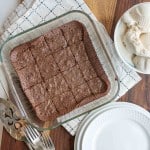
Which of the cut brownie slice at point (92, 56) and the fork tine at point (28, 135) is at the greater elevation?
the cut brownie slice at point (92, 56)

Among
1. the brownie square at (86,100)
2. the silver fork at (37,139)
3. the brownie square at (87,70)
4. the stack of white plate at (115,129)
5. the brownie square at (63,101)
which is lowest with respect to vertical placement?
the stack of white plate at (115,129)

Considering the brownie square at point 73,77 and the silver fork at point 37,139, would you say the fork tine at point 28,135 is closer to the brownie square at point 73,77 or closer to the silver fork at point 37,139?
the silver fork at point 37,139

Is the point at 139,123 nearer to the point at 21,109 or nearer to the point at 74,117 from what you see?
the point at 74,117

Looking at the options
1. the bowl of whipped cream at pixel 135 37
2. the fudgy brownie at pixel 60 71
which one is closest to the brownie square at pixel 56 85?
the fudgy brownie at pixel 60 71

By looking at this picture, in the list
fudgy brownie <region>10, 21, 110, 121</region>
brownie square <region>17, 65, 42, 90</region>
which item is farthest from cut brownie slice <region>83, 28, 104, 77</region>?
brownie square <region>17, 65, 42, 90</region>

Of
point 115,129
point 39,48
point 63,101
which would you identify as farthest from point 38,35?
point 115,129

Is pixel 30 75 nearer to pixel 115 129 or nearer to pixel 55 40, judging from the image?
pixel 55 40
